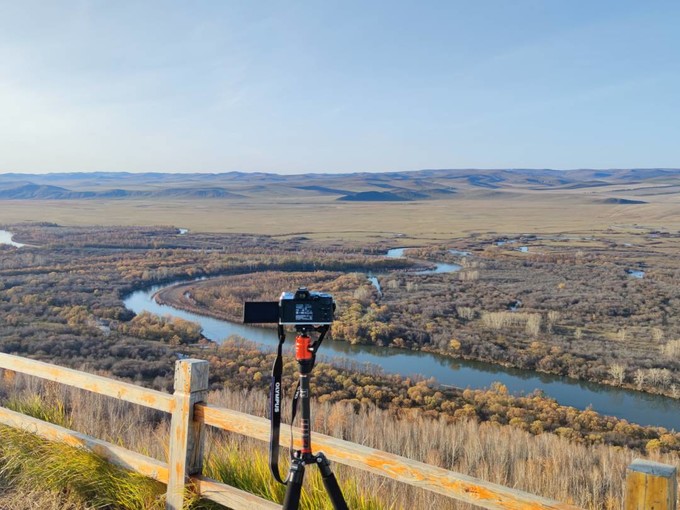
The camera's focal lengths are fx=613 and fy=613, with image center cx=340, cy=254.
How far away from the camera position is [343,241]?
56.8 metres

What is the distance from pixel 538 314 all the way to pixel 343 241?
3269 cm

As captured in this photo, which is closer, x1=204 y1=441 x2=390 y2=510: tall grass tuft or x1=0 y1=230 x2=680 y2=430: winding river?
x1=204 y1=441 x2=390 y2=510: tall grass tuft

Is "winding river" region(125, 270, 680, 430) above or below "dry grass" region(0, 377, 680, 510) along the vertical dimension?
below

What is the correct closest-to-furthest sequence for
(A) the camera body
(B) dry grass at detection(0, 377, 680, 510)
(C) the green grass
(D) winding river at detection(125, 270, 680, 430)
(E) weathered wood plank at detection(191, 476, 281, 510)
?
1. (A) the camera body
2. (E) weathered wood plank at detection(191, 476, 281, 510)
3. (C) the green grass
4. (B) dry grass at detection(0, 377, 680, 510)
5. (D) winding river at detection(125, 270, 680, 430)

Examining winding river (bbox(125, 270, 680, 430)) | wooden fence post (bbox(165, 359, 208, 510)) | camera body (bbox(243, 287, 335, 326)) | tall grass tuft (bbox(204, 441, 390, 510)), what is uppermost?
camera body (bbox(243, 287, 335, 326))

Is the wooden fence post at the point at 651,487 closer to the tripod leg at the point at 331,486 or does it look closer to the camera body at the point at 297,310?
the tripod leg at the point at 331,486

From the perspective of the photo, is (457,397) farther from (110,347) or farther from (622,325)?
(622,325)

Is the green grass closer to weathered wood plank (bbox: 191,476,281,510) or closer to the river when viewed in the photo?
weathered wood plank (bbox: 191,476,281,510)

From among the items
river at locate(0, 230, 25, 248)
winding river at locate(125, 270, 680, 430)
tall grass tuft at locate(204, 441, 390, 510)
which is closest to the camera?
tall grass tuft at locate(204, 441, 390, 510)

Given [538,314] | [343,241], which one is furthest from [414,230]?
[538,314]

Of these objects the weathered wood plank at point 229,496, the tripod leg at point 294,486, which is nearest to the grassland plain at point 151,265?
the weathered wood plank at point 229,496

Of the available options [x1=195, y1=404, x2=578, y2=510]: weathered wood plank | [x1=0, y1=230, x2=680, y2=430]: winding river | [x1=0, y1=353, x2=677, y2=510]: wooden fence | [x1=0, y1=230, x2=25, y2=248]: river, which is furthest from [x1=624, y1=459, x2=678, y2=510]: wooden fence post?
[x1=0, y1=230, x2=25, y2=248]: river

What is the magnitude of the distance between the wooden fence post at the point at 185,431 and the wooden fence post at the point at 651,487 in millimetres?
2425

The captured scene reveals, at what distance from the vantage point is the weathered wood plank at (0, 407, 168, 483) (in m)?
4.07
